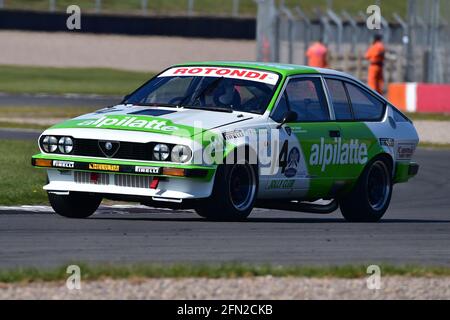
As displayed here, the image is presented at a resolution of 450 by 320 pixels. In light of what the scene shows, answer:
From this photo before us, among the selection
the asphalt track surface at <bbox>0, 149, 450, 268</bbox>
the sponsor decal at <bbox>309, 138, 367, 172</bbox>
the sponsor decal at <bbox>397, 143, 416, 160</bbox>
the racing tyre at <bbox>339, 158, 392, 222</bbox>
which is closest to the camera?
the asphalt track surface at <bbox>0, 149, 450, 268</bbox>

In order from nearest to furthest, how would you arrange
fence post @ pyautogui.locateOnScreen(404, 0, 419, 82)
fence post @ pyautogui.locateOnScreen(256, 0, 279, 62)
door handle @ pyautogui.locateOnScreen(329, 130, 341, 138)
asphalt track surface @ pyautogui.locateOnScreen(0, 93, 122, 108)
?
door handle @ pyautogui.locateOnScreen(329, 130, 341, 138)
asphalt track surface @ pyautogui.locateOnScreen(0, 93, 122, 108)
fence post @ pyautogui.locateOnScreen(404, 0, 419, 82)
fence post @ pyautogui.locateOnScreen(256, 0, 279, 62)

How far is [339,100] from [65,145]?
9.84 feet

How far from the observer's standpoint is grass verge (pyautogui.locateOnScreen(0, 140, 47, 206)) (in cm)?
1388

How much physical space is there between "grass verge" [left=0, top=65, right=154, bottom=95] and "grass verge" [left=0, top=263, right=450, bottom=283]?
30341 millimetres

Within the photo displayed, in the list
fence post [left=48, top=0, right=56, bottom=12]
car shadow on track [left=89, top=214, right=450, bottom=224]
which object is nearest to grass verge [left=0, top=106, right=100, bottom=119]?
car shadow on track [left=89, top=214, right=450, bottom=224]

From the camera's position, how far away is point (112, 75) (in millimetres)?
48844

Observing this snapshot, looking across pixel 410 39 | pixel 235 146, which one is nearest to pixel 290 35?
pixel 410 39

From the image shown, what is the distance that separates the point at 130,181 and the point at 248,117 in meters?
1.32

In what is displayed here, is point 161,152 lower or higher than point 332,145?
higher

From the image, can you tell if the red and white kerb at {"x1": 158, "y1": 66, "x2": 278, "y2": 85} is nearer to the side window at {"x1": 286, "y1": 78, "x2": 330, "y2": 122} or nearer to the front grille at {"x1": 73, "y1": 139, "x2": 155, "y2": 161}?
the side window at {"x1": 286, "y1": 78, "x2": 330, "y2": 122}

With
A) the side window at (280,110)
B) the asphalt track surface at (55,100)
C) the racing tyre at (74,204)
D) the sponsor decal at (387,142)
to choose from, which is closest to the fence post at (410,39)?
the asphalt track surface at (55,100)

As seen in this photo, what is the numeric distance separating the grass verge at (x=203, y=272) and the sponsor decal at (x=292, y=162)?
3.21 metres

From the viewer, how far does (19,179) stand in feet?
49.4

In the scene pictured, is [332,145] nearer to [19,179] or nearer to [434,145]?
[19,179]
